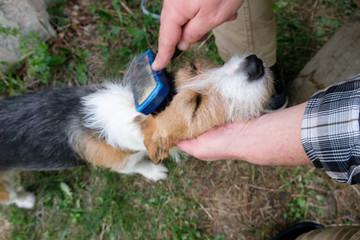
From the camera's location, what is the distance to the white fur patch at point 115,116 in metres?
2.81

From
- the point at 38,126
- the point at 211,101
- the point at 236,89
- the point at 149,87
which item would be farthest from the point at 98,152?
the point at 236,89

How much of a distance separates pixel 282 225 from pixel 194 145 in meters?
2.13

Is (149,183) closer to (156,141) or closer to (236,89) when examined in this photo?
(156,141)

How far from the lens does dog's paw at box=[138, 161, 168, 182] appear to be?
4.05 metres

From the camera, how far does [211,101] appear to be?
2420 millimetres

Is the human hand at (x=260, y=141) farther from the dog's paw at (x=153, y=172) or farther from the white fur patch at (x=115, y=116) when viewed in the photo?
the dog's paw at (x=153, y=172)

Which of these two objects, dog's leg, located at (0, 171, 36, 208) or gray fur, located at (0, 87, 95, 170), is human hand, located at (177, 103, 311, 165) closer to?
gray fur, located at (0, 87, 95, 170)

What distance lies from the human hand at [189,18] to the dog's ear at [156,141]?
76cm

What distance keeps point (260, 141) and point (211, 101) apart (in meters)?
0.57

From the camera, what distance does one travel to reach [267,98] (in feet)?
8.10

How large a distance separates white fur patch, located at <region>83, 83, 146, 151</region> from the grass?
1.43m

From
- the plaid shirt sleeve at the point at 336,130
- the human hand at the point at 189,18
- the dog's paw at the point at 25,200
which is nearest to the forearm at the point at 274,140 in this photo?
the plaid shirt sleeve at the point at 336,130

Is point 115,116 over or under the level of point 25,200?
over

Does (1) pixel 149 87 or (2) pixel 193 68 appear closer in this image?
(1) pixel 149 87
